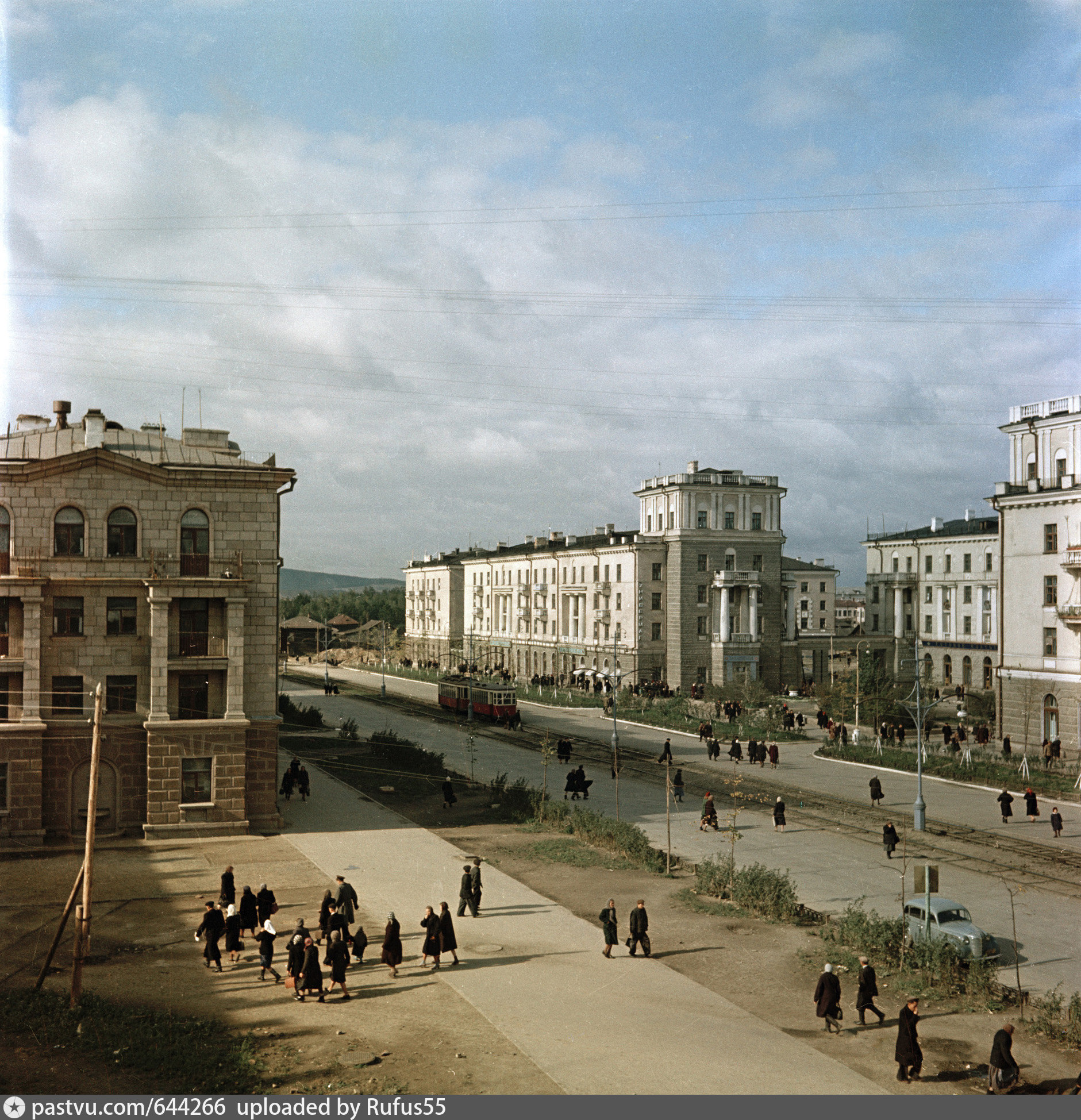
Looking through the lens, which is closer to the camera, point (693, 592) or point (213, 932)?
point (213, 932)

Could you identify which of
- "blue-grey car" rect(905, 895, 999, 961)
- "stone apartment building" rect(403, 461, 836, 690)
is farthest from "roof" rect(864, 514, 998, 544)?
"blue-grey car" rect(905, 895, 999, 961)

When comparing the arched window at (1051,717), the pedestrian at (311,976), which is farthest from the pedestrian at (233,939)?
the arched window at (1051,717)

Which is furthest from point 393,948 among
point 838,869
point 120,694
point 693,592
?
point 693,592

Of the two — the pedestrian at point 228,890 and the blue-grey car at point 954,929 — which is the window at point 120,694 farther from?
the blue-grey car at point 954,929

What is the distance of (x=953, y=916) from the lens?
74.1ft

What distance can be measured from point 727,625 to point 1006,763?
1380 inches

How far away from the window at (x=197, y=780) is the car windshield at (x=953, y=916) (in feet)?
69.6

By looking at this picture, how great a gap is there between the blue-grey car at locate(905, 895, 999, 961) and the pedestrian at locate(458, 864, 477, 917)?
379 inches

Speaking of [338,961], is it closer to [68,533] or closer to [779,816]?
[68,533]

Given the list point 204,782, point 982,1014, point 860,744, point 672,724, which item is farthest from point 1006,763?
point 204,782

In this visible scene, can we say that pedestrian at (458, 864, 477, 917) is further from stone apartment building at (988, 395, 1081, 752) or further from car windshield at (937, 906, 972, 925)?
stone apartment building at (988, 395, 1081, 752)

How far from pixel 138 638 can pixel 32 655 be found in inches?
117

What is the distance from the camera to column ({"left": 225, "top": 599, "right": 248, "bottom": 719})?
106 feet

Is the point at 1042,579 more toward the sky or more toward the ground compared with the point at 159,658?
more toward the sky
